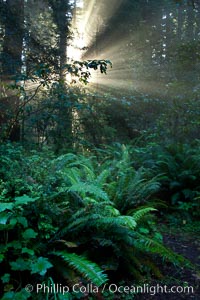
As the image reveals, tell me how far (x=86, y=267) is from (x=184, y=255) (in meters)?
1.76

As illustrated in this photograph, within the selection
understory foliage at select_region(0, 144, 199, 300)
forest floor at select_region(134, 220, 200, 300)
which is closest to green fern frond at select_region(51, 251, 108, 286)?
understory foliage at select_region(0, 144, 199, 300)

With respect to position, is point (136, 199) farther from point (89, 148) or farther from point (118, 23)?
point (118, 23)

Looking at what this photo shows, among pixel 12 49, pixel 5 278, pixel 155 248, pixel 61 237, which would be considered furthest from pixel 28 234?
pixel 12 49

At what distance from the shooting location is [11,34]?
7188mm

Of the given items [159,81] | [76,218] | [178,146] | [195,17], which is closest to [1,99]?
[178,146]

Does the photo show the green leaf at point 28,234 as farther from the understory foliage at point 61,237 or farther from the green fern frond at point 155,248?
the green fern frond at point 155,248

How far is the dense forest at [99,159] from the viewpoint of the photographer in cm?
239

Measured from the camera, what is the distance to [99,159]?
705cm

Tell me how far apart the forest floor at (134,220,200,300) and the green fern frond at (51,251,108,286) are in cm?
60

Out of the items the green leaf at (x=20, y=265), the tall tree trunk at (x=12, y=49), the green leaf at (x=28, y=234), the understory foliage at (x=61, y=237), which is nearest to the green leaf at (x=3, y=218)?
the understory foliage at (x=61, y=237)

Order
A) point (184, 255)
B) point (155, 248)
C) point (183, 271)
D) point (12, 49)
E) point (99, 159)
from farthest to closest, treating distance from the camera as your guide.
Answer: point (12, 49)
point (99, 159)
point (184, 255)
point (183, 271)
point (155, 248)

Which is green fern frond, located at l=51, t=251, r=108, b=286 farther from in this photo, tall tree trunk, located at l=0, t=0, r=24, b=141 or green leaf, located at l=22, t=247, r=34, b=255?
tall tree trunk, located at l=0, t=0, r=24, b=141

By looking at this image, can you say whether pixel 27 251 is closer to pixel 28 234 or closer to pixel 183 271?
pixel 28 234

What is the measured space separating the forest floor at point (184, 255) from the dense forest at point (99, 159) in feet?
0.05
